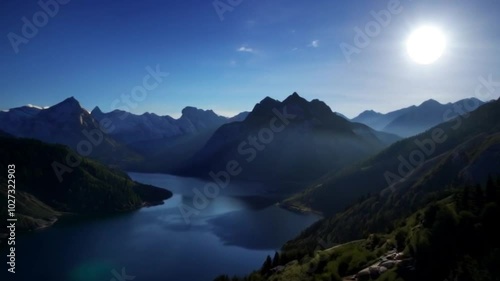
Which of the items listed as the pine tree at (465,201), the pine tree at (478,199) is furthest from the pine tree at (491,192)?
the pine tree at (465,201)

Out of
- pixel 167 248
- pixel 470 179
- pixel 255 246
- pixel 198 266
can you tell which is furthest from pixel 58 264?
pixel 470 179

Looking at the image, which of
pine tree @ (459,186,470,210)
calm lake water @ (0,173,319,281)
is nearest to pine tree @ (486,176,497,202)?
pine tree @ (459,186,470,210)

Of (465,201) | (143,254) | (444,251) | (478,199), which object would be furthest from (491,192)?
(143,254)

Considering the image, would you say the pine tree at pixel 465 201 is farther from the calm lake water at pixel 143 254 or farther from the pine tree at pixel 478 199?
the calm lake water at pixel 143 254

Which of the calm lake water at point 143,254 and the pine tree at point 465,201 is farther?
the calm lake water at point 143,254

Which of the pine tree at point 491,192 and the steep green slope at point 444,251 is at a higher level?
the pine tree at point 491,192

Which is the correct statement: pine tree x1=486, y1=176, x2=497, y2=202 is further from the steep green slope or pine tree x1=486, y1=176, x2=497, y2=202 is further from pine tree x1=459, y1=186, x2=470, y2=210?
pine tree x1=459, y1=186, x2=470, y2=210

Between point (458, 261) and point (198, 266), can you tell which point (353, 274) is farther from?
point (198, 266)

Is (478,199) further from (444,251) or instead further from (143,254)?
(143,254)

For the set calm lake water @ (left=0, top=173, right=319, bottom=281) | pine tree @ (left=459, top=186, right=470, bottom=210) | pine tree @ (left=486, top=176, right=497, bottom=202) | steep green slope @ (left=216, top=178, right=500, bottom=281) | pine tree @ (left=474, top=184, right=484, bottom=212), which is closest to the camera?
steep green slope @ (left=216, top=178, right=500, bottom=281)

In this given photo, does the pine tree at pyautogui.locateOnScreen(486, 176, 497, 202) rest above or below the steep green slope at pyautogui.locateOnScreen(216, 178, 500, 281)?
above

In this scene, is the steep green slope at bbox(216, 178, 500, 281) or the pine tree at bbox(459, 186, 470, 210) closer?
the steep green slope at bbox(216, 178, 500, 281)
